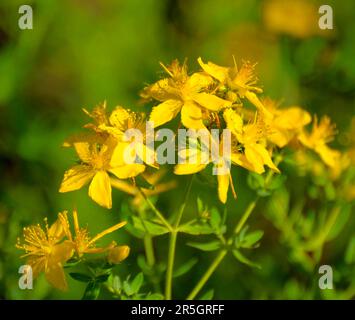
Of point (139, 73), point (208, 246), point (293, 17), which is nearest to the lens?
point (208, 246)

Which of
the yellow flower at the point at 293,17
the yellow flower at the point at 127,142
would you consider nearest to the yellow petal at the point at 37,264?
the yellow flower at the point at 127,142

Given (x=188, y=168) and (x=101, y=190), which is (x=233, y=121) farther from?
(x=101, y=190)

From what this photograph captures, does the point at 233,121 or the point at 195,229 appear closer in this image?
the point at 233,121

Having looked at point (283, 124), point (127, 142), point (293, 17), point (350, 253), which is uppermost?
point (293, 17)

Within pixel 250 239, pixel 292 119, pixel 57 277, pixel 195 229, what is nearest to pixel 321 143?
pixel 292 119

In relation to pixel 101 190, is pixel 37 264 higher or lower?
lower

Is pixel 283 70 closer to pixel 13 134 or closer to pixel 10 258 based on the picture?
pixel 13 134

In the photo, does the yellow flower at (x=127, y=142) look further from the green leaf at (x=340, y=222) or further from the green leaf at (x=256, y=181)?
the green leaf at (x=340, y=222)
